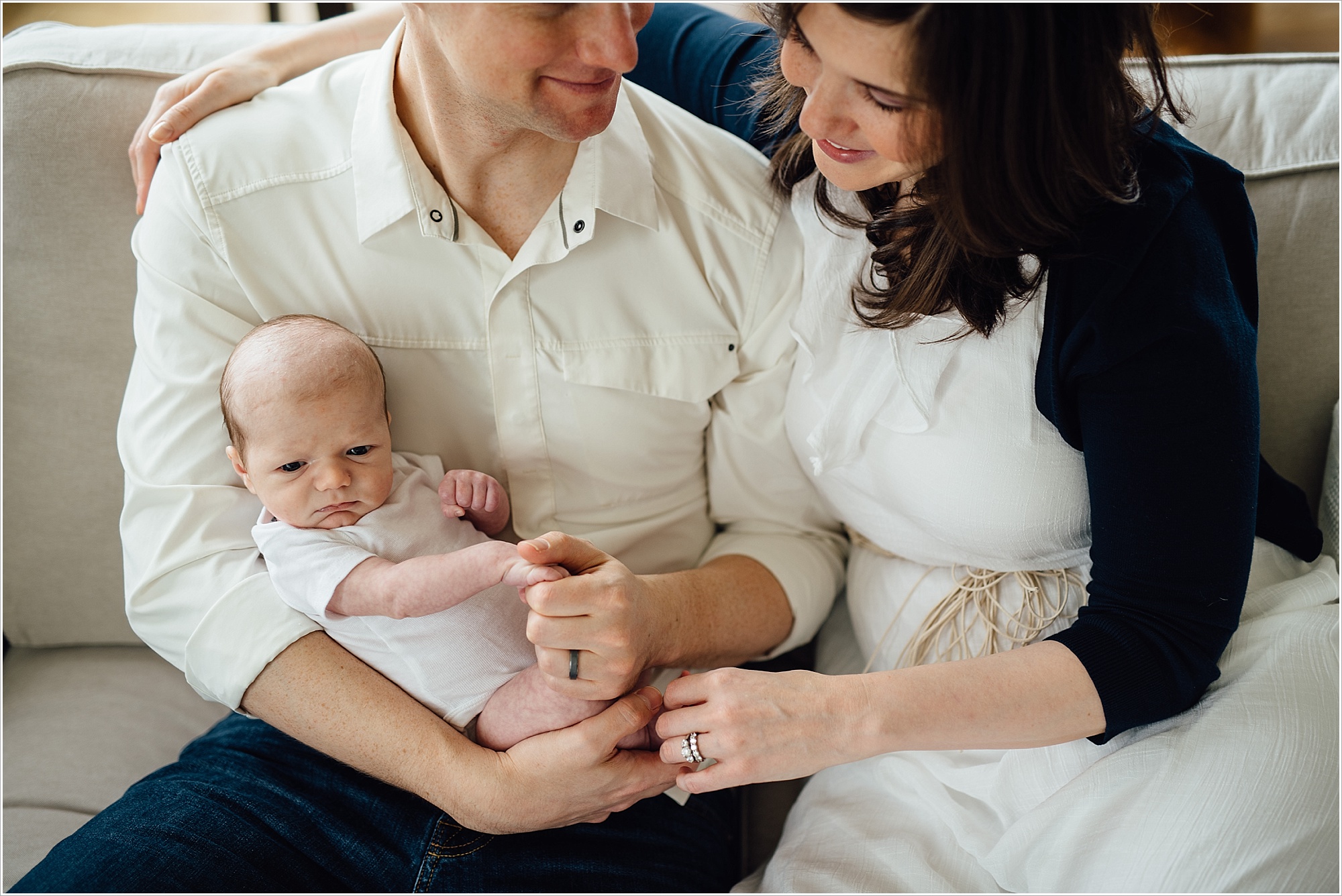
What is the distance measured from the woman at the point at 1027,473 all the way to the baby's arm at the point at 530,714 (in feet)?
0.34

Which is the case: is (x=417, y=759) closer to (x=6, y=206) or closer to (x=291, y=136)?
(x=291, y=136)

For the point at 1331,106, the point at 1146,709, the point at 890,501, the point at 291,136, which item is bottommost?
the point at 1146,709

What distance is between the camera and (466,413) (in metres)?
1.35

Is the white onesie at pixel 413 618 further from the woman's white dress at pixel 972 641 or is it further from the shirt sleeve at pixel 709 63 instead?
the shirt sleeve at pixel 709 63

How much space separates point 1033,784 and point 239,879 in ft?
3.18

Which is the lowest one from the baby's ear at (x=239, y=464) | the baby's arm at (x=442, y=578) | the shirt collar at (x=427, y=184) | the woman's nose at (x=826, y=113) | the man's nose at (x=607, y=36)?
the baby's arm at (x=442, y=578)

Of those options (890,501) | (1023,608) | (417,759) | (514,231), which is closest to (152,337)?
(514,231)

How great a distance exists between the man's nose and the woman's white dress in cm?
38

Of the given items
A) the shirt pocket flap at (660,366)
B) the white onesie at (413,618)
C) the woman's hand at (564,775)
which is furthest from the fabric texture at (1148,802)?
the shirt pocket flap at (660,366)

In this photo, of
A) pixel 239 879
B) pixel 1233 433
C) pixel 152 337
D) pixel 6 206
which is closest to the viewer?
pixel 1233 433

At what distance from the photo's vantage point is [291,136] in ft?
4.14

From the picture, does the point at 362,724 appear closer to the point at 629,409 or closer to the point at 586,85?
the point at 629,409

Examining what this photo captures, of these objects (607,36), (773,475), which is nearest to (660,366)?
(773,475)

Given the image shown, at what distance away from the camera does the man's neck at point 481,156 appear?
1.19 meters
